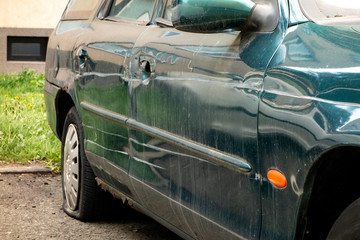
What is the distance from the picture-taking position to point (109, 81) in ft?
13.9

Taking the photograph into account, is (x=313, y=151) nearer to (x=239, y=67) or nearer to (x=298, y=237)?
(x=298, y=237)

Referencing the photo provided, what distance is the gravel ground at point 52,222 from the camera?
4.80 metres

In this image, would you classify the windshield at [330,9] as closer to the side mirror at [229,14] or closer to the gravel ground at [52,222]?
the side mirror at [229,14]

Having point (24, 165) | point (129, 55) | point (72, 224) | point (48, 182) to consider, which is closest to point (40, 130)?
point (24, 165)

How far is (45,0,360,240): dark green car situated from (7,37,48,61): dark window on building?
29.6ft

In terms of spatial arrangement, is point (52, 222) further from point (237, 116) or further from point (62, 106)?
point (237, 116)

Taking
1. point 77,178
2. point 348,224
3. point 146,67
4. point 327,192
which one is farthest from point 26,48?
point 348,224

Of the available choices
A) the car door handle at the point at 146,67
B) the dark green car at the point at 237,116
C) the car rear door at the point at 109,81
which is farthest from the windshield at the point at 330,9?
the car rear door at the point at 109,81

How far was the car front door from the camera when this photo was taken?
282cm

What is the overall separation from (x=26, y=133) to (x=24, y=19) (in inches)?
222

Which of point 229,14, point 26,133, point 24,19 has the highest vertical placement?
point 229,14

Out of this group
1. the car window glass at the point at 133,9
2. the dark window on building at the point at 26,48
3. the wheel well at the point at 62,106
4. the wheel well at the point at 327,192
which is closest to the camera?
the wheel well at the point at 327,192

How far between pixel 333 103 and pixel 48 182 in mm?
4264

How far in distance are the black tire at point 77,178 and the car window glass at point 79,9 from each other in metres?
0.64
